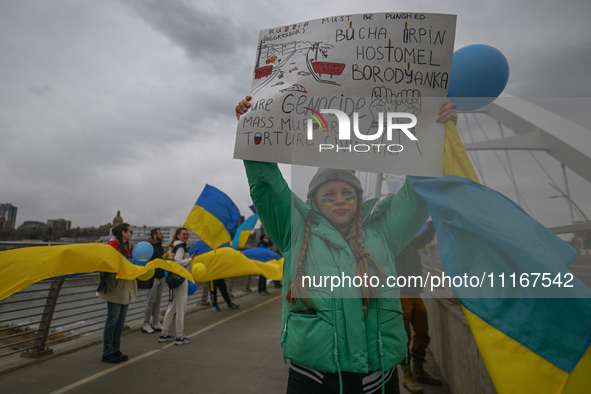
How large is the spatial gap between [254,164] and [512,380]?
1.55 metres

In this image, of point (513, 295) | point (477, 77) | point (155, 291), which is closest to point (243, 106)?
point (477, 77)

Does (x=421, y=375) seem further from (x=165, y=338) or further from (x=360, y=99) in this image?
Result: (x=165, y=338)

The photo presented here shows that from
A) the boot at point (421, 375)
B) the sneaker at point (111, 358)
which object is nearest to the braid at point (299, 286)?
the boot at point (421, 375)

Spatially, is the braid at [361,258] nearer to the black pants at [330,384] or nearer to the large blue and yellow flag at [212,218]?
the black pants at [330,384]

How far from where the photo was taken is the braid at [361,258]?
1684 millimetres

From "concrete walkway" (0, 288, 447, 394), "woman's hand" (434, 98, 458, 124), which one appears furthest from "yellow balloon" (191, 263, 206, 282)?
"woman's hand" (434, 98, 458, 124)

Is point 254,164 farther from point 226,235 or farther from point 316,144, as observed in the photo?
point 226,235

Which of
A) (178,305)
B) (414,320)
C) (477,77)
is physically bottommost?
(178,305)

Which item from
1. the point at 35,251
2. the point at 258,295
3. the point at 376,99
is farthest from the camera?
the point at 258,295

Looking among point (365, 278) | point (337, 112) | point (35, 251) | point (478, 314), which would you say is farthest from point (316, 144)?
point (35, 251)

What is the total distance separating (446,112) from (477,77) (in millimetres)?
311

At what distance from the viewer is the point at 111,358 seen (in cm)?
461

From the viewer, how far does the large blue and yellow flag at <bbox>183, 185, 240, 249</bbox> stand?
19.1 feet

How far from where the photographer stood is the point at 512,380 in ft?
4.58
